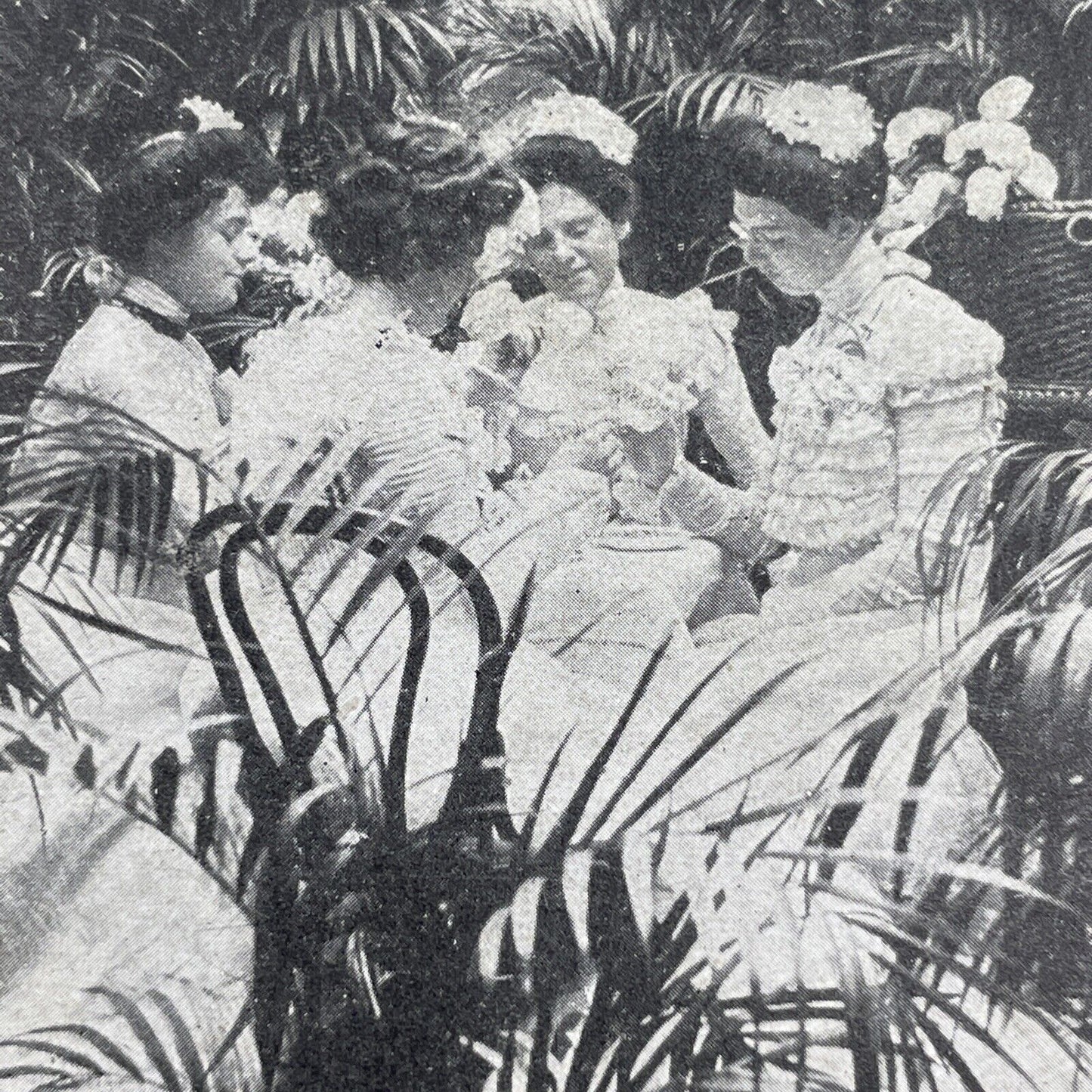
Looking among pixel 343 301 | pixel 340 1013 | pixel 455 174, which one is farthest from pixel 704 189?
pixel 340 1013

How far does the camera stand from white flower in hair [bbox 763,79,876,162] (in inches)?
37.1

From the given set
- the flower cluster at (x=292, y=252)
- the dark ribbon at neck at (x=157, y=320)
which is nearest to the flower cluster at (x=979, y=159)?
the flower cluster at (x=292, y=252)

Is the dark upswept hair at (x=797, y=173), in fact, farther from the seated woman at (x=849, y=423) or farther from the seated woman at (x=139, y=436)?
the seated woman at (x=139, y=436)

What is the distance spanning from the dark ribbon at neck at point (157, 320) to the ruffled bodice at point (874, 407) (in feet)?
2.05

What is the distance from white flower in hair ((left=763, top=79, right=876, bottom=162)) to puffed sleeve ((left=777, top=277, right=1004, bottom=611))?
161 millimetres

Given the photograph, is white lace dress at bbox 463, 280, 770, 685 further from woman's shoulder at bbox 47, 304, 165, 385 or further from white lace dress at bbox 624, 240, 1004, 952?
woman's shoulder at bbox 47, 304, 165, 385

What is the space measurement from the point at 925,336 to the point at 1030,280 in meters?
0.13

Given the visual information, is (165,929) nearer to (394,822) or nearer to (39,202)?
(394,822)

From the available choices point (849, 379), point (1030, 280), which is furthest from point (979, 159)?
point (849, 379)

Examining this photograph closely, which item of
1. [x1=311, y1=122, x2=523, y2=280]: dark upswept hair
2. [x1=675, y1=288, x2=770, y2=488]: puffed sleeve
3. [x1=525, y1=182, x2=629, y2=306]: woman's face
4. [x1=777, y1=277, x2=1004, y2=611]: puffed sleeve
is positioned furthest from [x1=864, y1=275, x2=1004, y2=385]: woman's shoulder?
[x1=311, y1=122, x2=523, y2=280]: dark upswept hair

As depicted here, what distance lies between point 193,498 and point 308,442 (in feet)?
0.43

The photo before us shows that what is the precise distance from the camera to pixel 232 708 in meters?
0.90

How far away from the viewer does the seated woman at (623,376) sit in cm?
92

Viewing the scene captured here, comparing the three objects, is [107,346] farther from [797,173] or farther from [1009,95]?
[1009,95]
